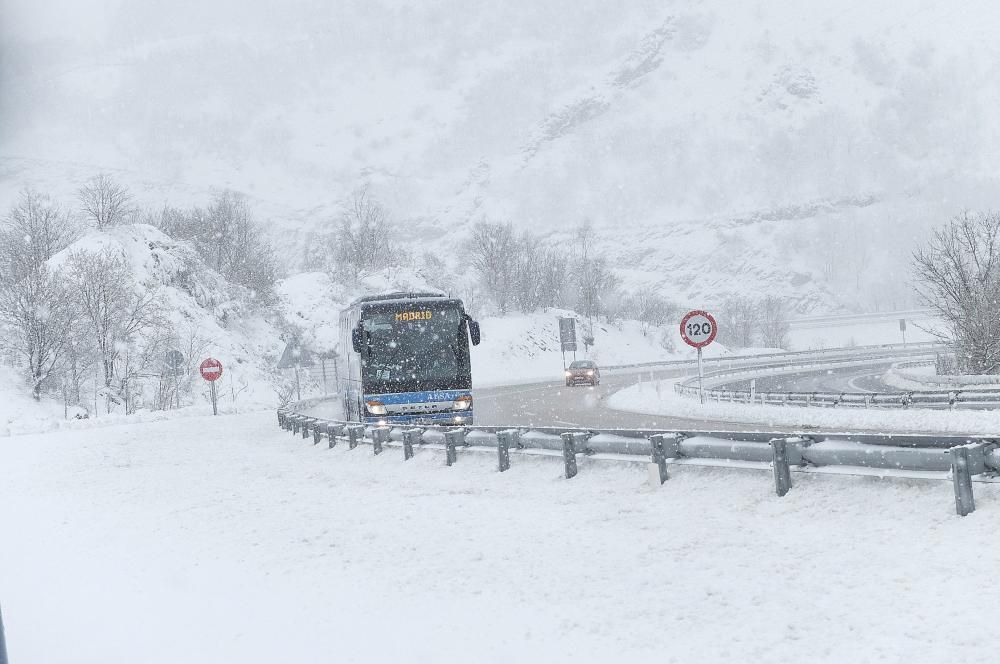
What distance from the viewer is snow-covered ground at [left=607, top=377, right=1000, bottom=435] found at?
20.1 meters

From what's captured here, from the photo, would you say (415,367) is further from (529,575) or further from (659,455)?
(529,575)

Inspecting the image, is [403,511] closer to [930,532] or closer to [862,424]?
[930,532]

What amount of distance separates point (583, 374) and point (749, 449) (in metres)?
45.2

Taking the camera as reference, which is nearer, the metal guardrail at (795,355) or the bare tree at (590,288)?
the metal guardrail at (795,355)

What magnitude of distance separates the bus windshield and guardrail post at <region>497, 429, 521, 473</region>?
7.90 m

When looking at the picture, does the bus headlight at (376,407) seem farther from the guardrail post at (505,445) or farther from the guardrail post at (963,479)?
the guardrail post at (963,479)

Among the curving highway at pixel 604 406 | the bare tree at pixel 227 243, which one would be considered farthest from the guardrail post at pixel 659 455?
the bare tree at pixel 227 243

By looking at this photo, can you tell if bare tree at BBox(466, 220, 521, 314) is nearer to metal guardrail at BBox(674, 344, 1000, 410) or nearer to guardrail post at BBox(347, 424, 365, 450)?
metal guardrail at BBox(674, 344, 1000, 410)

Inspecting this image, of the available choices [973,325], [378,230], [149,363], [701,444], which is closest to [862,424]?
[701,444]

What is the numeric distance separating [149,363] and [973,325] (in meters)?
48.6

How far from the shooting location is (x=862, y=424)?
72.2 feet

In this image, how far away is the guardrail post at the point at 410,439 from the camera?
63.0ft

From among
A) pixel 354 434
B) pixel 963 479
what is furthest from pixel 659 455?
pixel 354 434

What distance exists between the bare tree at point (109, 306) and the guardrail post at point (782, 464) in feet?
173
